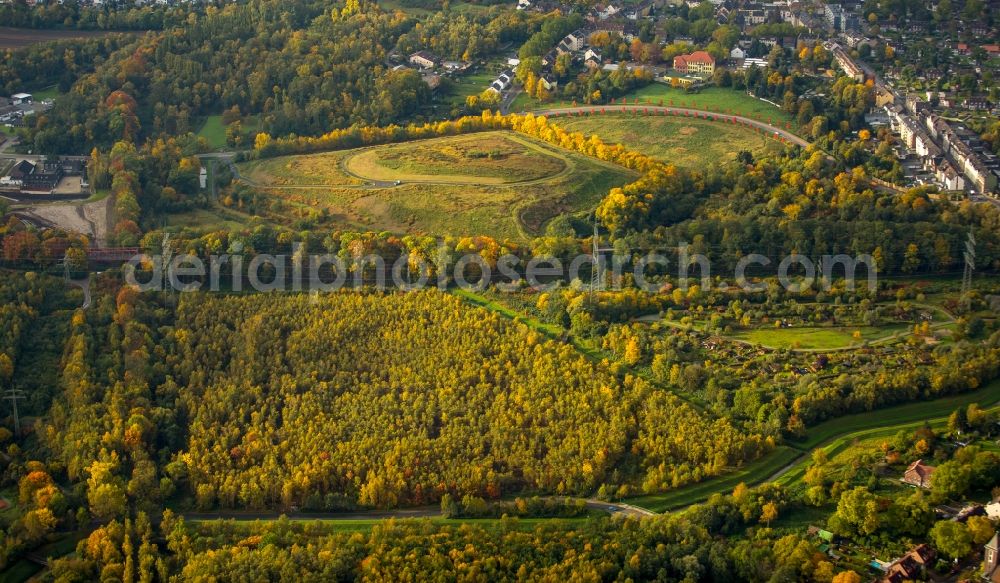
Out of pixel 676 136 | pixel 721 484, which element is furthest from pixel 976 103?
pixel 721 484

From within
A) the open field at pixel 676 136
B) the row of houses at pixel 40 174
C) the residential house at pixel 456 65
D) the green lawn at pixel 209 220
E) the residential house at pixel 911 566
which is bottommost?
the residential house at pixel 911 566

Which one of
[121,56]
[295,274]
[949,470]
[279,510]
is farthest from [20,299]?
[949,470]

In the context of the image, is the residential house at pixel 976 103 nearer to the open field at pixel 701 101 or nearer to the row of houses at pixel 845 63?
the row of houses at pixel 845 63

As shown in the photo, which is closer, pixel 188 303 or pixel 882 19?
pixel 188 303

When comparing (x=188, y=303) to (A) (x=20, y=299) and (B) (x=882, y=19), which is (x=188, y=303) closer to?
(A) (x=20, y=299)

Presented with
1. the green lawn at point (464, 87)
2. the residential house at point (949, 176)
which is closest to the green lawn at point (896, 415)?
the residential house at point (949, 176)
